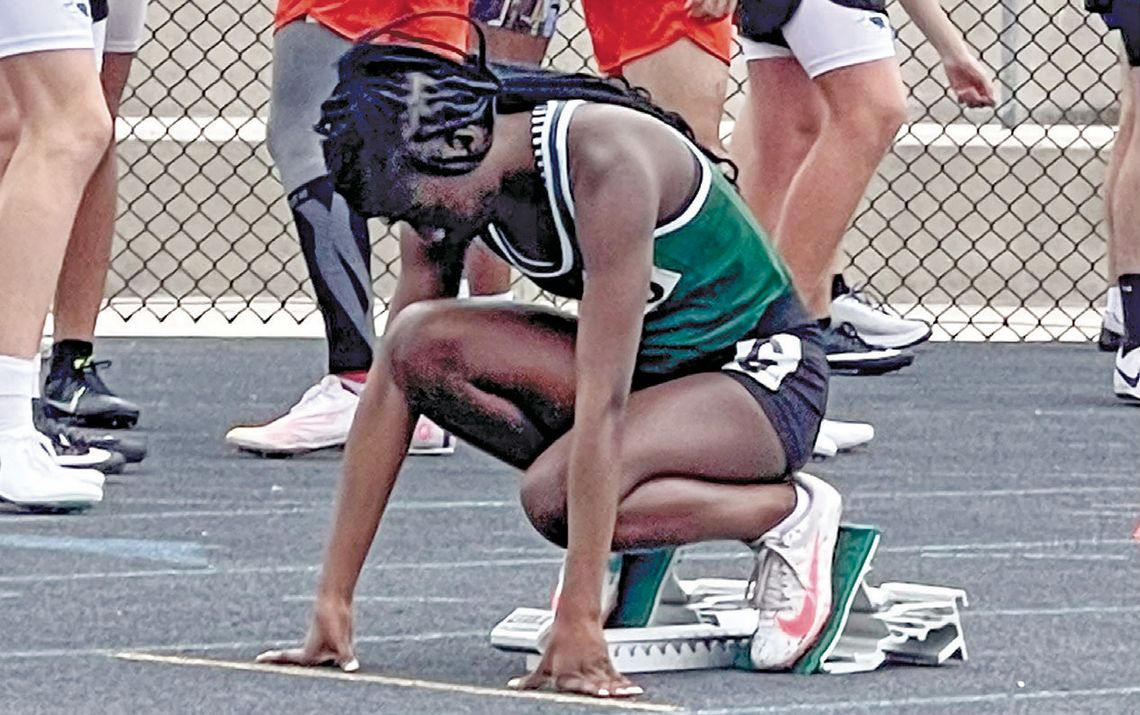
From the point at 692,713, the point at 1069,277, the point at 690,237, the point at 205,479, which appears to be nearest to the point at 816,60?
the point at 205,479

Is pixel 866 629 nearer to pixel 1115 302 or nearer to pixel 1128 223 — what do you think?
pixel 1128 223

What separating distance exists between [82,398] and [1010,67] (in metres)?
4.68

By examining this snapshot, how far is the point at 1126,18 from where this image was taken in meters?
5.85

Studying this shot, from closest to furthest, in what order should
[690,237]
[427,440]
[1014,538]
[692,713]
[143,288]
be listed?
[692,713] < [690,237] < [1014,538] < [427,440] < [143,288]

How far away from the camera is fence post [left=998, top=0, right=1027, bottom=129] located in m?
8.98

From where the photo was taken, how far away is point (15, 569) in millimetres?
3932

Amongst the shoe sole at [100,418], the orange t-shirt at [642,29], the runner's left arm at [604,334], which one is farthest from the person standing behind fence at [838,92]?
the runner's left arm at [604,334]

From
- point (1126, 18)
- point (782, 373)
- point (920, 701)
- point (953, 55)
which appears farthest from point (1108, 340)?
point (920, 701)

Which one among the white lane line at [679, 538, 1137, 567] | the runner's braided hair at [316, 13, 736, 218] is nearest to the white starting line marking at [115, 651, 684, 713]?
the runner's braided hair at [316, 13, 736, 218]

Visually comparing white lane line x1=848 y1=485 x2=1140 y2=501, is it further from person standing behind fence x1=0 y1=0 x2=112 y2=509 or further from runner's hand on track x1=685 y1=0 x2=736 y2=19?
person standing behind fence x1=0 y1=0 x2=112 y2=509

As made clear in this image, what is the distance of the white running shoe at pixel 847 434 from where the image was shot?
525 cm

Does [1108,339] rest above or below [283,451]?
below

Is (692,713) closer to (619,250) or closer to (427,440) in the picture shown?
(619,250)

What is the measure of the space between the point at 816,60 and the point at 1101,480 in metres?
0.92
